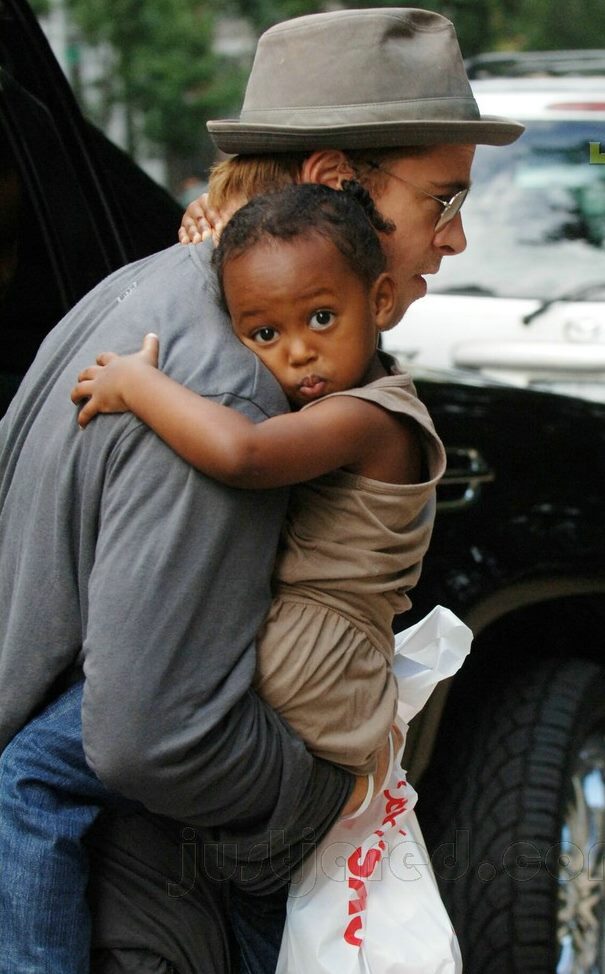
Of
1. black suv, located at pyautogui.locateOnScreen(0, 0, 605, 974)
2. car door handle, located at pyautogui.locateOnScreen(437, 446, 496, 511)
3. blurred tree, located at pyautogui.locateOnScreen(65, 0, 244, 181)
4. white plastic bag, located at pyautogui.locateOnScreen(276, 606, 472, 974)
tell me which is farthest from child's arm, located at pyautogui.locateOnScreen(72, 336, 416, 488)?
blurred tree, located at pyautogui.locateOnScreen(65, 0, 244, 181)

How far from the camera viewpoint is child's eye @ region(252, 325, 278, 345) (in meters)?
1.79

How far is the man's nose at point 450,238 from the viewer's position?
2020mm

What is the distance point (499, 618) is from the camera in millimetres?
2967

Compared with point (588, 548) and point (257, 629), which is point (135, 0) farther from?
point (257, 629)

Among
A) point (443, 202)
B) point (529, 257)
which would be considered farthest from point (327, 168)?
point (529, 257)

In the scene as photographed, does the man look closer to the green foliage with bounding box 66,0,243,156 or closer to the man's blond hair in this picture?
the man's blond hair

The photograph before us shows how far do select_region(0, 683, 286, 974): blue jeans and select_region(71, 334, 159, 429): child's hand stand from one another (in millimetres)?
364

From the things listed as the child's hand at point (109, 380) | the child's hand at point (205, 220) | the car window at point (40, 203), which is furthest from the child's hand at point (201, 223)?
the car window at point (40, 203)

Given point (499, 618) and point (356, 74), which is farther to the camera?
point (499, 618)

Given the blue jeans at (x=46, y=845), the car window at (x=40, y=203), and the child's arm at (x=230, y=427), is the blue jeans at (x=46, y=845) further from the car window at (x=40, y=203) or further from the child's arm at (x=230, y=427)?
the car window at (x=40, y=203)

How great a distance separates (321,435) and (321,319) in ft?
0.51

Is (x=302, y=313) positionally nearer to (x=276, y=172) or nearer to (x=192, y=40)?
(x=276, y=172)

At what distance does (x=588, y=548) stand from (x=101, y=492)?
153cm

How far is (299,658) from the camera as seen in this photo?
178 cm
